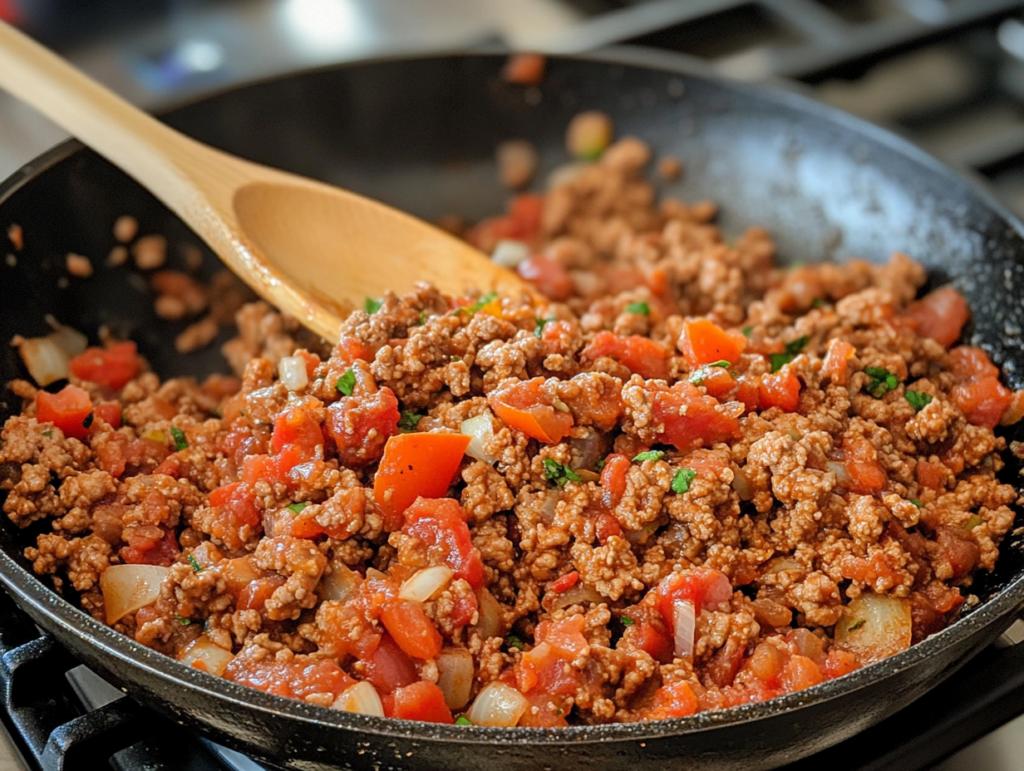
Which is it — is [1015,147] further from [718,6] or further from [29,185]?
[29,185]

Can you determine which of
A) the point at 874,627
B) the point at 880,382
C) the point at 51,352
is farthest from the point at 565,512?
the point at 51,352

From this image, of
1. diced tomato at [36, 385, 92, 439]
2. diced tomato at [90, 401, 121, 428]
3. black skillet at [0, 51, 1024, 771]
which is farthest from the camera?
diced tomato at [90, 401, 121, 428]

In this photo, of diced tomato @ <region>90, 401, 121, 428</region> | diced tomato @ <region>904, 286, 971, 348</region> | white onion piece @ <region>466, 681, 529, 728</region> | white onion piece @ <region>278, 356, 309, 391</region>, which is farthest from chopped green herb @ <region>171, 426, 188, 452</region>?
diced tomato @ <region>904, 286, 971, 348</region>

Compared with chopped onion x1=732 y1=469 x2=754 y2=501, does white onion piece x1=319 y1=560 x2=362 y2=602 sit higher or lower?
lower

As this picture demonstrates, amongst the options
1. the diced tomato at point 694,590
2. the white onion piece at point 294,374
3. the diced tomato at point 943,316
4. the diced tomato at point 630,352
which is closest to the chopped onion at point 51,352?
the white onion piece at point 294,374

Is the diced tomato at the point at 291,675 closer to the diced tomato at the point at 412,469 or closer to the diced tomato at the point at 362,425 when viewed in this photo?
the diced tomato at the point at 412,469

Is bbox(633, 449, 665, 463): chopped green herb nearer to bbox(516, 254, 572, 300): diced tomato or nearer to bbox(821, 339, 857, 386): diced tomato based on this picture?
bbox(821, 339, 857, 386): diced tomato

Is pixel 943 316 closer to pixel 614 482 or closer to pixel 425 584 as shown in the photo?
pixel 614 482
